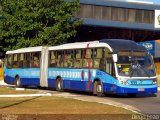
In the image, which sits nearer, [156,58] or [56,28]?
[56,28]

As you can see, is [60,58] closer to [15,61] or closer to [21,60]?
[21,60]

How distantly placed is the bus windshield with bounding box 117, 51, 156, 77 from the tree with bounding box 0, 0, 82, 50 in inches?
702

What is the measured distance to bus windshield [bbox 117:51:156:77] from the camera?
78.0ft

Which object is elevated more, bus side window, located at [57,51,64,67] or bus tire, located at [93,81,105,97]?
bus side window, located at [57,51,64,67]

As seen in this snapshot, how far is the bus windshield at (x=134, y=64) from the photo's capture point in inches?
936

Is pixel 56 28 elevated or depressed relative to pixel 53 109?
elevated

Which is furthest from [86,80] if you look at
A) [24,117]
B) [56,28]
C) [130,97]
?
[56,28]

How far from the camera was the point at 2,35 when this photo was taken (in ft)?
140

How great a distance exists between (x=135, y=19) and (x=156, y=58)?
5.05 m

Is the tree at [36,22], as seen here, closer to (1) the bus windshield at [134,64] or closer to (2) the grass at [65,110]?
(1) the bus windshield at [134,64]

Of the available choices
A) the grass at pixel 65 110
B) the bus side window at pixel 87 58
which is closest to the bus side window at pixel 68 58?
the bus side window at pixel 87 58

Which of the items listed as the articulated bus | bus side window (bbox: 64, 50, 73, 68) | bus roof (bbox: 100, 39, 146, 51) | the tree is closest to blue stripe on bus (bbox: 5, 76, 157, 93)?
the articulated bus

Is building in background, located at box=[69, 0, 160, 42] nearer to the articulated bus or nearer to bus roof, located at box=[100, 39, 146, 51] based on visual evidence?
the articulated bus

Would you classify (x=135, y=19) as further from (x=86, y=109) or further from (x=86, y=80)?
(x=86, y=109)
